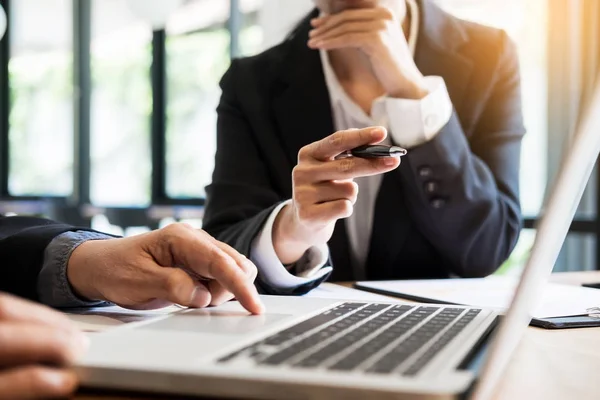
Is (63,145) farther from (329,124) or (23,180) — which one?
(329,124)

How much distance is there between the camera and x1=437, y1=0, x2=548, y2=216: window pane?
277 cm

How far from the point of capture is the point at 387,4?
153cm

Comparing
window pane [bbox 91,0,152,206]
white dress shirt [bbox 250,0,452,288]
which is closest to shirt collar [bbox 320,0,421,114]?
white dress shirt [bbox 250,0,452,288]

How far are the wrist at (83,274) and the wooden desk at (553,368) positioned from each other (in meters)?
0.34

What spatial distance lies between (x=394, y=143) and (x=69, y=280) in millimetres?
746

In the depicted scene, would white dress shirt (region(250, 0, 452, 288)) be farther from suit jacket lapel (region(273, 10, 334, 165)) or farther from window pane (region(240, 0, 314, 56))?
window pane (region(240, 0, 314, 56))

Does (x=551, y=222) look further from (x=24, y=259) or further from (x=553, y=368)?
(x=24, y=259)

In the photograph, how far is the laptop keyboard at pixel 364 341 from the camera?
1.35 feet

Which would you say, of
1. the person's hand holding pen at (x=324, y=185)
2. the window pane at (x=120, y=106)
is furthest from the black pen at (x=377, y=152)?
the window pane at (x=120, y=106)

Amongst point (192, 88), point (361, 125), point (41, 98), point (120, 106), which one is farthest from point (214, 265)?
point (41, 98)

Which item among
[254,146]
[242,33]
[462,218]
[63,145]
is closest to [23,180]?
[63,145]

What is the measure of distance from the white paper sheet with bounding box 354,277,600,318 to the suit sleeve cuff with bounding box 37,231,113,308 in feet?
1.41

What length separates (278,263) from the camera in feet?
3.31

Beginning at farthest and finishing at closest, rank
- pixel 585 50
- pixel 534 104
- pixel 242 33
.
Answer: pixel 242 33, pixel 534 104, pixel 585 50
